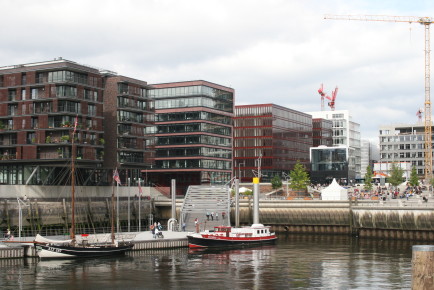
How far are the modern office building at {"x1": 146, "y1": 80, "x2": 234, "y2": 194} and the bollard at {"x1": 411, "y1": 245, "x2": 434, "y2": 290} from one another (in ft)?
480

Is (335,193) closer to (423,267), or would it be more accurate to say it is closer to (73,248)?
(73,248)

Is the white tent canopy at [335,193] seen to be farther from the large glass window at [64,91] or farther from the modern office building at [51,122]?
the large glass window at [64,91]

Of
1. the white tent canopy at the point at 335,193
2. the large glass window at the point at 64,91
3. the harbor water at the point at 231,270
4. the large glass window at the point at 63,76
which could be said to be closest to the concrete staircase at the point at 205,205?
the harbor water at the point at 231,270

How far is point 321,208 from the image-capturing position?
9894 centimetres

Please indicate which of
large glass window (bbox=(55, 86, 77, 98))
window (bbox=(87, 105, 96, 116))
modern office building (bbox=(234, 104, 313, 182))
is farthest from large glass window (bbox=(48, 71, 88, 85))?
modern office building (bbox=(234, 104, 313, 182))

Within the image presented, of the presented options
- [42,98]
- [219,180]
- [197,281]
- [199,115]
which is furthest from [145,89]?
[197,281]

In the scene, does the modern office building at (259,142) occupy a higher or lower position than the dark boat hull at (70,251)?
higher

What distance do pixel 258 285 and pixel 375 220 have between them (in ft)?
158

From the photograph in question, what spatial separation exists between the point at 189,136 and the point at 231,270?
A: 11011 centimetres

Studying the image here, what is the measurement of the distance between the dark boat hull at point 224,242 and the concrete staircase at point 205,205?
39.6ft

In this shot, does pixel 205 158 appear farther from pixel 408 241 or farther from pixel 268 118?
pixel 408 241

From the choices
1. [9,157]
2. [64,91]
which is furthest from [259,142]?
[9,157]

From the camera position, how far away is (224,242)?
80875mm

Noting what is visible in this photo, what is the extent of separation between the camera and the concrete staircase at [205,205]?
320ft
